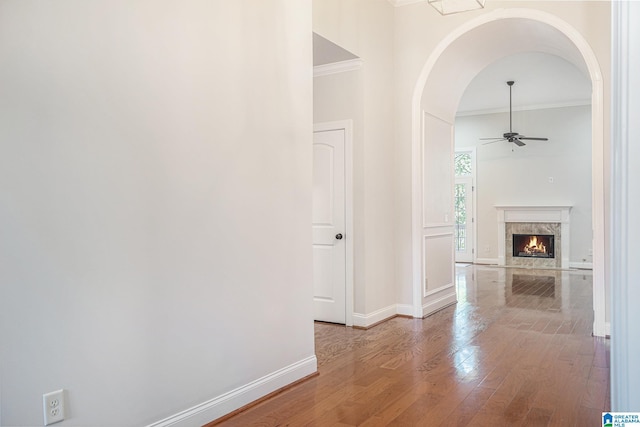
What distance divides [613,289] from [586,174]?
910 cm

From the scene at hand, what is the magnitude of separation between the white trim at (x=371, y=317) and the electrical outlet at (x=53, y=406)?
319 centimetres

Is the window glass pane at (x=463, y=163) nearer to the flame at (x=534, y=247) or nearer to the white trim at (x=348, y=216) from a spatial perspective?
the flame at (x=534, y=247)

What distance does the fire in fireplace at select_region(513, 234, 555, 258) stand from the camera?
387 inches

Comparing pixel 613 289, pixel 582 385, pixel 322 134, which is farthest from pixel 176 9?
pixel 582 385

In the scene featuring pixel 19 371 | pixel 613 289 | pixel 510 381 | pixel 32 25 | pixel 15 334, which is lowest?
pixel 510 381

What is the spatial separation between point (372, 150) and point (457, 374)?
7.76 feet

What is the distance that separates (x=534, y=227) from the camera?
991 cm

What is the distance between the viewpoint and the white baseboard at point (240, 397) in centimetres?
244

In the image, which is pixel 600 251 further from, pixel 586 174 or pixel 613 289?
pixel 586 174

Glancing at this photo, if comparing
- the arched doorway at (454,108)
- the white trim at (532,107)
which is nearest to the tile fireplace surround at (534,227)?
the white trim at (532,107)

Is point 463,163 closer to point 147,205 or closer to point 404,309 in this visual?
point 404,309

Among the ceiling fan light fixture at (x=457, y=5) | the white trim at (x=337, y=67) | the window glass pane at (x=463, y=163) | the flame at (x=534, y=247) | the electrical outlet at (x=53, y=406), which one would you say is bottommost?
the flame at (x=534, y=247)

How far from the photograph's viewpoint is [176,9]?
246 centimetres

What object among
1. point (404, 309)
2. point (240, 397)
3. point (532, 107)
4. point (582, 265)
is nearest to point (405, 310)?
point (404, 309)
